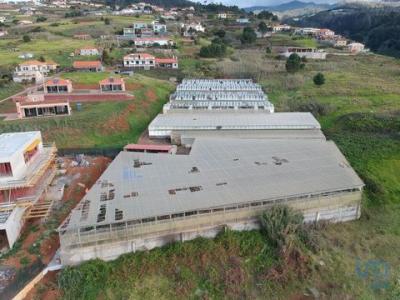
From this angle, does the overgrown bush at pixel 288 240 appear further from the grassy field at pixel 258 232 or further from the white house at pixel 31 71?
the white house at pixel 31 71

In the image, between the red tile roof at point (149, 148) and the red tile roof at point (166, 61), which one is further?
the red tile roof at point (166, 61)

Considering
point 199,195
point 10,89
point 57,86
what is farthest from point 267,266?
point 10,89

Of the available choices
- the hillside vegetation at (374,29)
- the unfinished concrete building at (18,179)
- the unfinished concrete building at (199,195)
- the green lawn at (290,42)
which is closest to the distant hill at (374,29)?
the hillside vegetation at (374,29)

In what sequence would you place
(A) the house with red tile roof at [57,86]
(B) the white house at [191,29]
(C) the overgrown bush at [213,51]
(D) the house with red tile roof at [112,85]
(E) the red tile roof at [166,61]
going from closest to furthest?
1. (A) the house with red tile roof at [57,86]
2. (D) the house with red tile roof at [112,85]
3. (E) the red tile roof at [166,61]
4. (C) the overgrown bush at [213,51]
5. (B) the white house at [191,29]

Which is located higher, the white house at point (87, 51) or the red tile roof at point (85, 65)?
the white house at point (87, 51)

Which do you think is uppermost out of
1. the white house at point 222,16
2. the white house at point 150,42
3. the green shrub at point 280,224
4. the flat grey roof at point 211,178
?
the white house at point 222,16

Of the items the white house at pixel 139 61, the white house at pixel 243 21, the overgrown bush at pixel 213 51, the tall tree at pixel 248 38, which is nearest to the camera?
the white house at pixel 139 61

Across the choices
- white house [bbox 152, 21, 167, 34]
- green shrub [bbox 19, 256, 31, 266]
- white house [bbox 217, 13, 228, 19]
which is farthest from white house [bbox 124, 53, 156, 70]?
white house [bbox 217, 13, 228, 19]

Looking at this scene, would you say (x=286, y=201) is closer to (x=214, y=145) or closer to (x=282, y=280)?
(x=282, y=280)
